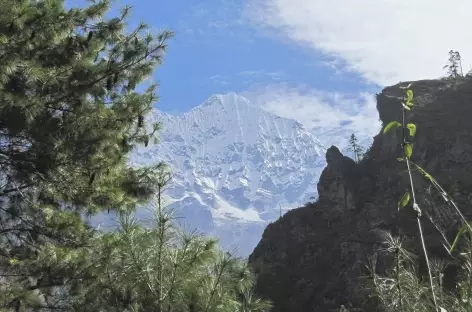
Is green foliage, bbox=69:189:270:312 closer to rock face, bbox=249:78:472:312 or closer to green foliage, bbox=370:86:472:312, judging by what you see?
green foliage, bbox=370:86:472:312

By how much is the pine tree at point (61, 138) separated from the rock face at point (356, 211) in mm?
37540

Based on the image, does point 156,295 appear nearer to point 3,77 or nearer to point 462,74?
point 3,77

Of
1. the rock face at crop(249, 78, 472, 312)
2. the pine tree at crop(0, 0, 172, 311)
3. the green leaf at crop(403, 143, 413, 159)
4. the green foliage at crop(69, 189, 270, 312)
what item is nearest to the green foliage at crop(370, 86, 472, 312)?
the green leaf at crop(403, 143, 413, 159)

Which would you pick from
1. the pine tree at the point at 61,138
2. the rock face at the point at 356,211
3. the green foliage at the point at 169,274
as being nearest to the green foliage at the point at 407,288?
the green foliage at the point at 169,274

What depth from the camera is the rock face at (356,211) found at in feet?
160

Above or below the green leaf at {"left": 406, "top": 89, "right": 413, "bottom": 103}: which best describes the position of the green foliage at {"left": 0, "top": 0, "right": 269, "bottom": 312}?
above

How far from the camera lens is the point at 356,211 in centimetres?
5825

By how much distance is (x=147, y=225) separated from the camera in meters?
5.38

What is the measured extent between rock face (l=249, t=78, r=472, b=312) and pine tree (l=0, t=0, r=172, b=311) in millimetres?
37540

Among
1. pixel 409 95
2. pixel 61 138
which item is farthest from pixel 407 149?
pixel 61 138

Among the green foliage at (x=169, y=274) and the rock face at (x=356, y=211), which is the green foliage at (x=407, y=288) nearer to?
the green foliage at (x=169, y=274)

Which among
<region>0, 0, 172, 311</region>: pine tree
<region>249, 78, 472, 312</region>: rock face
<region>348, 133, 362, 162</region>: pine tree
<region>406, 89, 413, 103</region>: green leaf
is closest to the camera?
<region>406, 89, 413, 103</region>: green leaf

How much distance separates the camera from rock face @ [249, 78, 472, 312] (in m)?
48.8

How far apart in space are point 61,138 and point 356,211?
53883mm
